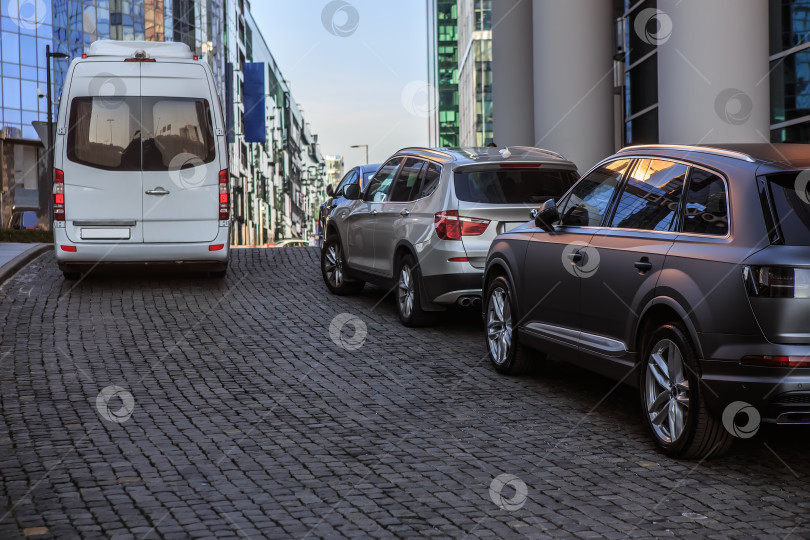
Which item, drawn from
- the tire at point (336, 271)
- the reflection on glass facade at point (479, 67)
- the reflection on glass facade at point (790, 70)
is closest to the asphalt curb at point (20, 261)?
the tire at point (336, 271)

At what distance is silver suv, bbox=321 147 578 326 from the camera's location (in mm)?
9617

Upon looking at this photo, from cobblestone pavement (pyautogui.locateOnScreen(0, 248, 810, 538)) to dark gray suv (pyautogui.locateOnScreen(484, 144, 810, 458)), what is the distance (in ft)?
1.31

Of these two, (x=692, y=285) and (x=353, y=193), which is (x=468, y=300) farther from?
(x=692, y=285)

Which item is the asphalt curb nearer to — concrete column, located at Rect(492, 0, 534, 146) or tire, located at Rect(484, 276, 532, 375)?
tire, located at Rect(484, 276, 532, 375)

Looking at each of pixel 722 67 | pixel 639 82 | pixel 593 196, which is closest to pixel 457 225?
pixel 593 196

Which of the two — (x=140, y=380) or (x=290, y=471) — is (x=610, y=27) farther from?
(x=290, y=471)

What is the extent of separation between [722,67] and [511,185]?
14.1 feet

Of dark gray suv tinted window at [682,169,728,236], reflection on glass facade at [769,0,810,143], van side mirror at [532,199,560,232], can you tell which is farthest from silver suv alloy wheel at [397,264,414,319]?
reflection on glass facade at [769,0,810,143]

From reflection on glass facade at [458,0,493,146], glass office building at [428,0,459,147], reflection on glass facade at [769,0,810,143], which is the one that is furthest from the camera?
glass office building at [428,0,459,147]

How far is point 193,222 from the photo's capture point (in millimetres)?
13422

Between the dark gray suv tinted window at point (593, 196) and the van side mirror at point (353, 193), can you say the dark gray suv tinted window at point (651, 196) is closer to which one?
the dark gray suv tinted window at point (593, 196)

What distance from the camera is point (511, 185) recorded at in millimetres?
9688

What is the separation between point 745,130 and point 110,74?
8.12 metres

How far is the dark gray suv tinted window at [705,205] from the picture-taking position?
5480 millimetres
